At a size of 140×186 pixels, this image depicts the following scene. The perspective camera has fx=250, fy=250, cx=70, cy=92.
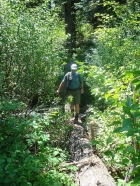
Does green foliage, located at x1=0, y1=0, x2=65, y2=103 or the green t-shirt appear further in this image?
the green t-shirt

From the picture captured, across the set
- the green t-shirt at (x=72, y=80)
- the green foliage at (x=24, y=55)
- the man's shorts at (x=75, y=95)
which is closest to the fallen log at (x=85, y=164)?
the man's shorts at (x=75, y=95)

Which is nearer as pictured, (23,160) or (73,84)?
(23,160)

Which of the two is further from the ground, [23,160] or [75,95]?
[23,160]

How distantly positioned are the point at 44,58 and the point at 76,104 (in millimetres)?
2317

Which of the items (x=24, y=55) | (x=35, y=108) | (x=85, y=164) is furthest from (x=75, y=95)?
(x=85, y=164)

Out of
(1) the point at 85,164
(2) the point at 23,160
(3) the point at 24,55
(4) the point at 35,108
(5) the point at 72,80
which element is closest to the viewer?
(2) the point at 23,160

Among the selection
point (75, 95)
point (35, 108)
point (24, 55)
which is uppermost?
point (24, 55)

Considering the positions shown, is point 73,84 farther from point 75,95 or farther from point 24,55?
point 24,55

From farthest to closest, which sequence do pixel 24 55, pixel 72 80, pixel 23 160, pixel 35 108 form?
pixel 72 80, pixel 35 108, pixel 24 55, pixel 23 160

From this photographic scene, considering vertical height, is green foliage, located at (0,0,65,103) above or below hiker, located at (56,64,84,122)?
above

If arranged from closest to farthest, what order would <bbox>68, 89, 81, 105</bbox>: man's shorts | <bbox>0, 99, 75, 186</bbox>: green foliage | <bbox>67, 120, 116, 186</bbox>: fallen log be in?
<bbox>0, 99, 75, 186</bbox>: green foliage → <bbox>67, 120, 116, 186</bbox>: fallen log → <bbox>68, 89, 81, 105</bbox>: man's shorts

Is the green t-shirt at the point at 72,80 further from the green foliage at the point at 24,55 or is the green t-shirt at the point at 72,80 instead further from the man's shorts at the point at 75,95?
the green foliage at the point at 24,55

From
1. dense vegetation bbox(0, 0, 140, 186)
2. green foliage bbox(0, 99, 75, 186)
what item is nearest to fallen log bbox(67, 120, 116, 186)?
dense vegetation bbox(0, 0, 140, 186)

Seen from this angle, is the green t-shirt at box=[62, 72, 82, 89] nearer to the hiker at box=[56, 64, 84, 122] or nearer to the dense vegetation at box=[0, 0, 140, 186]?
the hiker at box=[56, 64, 84, 122]
